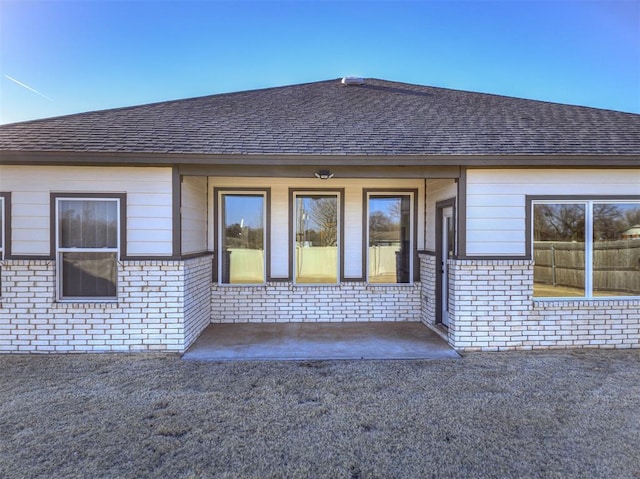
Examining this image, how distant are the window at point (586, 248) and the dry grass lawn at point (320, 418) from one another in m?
1.26

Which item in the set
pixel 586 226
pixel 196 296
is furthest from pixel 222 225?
pixel 586 226


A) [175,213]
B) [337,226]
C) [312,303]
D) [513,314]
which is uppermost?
[175,213]

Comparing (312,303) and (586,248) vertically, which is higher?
(586,248)

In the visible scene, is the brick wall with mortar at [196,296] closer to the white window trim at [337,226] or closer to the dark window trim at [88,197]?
the dark window trim at [88,197]

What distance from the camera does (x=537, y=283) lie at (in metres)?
5.87

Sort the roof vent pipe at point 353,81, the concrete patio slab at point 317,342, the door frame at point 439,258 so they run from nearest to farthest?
the concrete patio slab at point 317,342
the door frame at point 439,258
the roof vent pipe at point 353,81

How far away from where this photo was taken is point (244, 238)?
764 cm

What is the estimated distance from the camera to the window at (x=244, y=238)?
7617 millimetres

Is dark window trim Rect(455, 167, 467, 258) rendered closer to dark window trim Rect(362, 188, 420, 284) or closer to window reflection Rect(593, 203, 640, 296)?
dark window trim Rect(362, 188, 420, 284)

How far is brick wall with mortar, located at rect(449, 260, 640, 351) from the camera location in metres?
5.75

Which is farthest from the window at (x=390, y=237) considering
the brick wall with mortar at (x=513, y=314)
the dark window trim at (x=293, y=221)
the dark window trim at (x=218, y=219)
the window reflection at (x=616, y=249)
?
the window reflection at (x=616, y=249)

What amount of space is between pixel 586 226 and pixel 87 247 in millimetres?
7919

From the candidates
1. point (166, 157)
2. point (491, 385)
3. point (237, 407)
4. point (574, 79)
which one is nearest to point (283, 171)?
point (166, 157)

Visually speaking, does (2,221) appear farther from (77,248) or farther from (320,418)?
(320,418)
